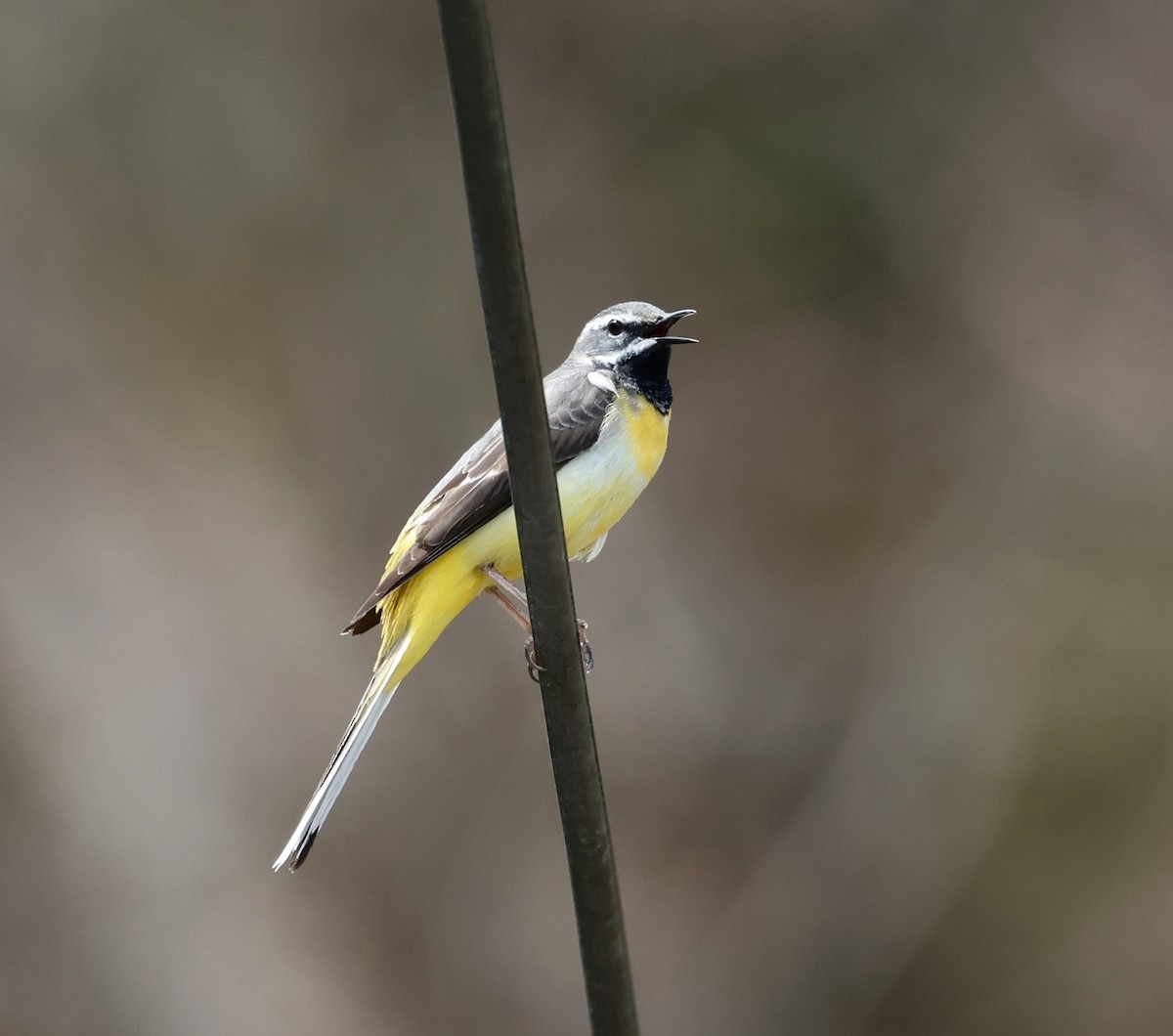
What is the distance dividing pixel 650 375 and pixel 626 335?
0.88 ft

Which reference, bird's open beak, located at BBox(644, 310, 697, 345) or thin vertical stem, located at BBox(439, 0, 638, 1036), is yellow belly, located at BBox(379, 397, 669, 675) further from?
thin vertical stem, located at BBox(439, 0, 638, 1036)

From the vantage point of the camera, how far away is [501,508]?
4.38 m

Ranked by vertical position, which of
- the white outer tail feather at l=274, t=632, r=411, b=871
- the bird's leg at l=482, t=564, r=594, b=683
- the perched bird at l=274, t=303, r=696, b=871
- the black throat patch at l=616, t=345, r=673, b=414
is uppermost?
the black throat patch at l=616, t=345, r=673, b=414

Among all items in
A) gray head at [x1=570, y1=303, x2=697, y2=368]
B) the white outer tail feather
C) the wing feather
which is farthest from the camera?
gray head at [x1=570, y1=303, x2=697, y2=368]

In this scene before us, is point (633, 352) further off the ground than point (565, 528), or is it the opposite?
point (633, 352)

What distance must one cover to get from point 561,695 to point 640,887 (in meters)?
6.45

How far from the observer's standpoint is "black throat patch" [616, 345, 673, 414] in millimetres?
4785

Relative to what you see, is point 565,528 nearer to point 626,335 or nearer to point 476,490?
point 476,490

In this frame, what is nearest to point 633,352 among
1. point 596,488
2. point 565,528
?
point 596,488

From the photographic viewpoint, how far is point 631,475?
4.53 metres

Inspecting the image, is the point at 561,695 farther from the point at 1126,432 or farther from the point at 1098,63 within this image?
the point at 1098,63

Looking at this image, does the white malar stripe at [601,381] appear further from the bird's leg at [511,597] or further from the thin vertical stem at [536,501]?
the thin vertical stem at [536,501]

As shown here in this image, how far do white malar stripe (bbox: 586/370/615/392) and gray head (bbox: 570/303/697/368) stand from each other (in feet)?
0.30

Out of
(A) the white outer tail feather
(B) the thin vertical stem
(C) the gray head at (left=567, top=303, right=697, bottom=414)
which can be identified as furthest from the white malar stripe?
(B) the thin vertical stem
